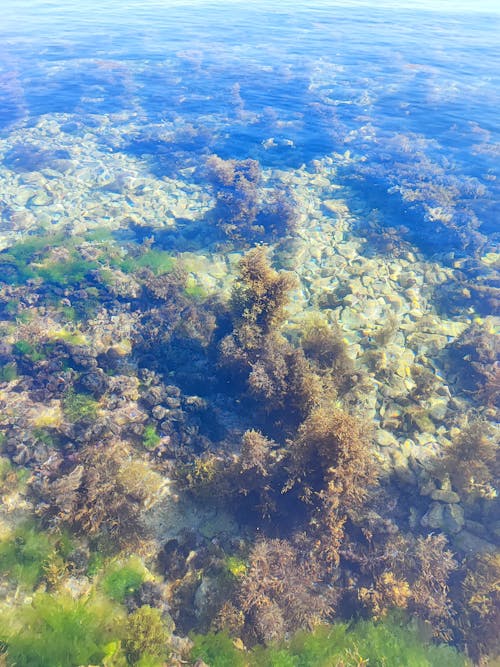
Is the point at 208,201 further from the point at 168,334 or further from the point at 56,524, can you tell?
the point at 56,524

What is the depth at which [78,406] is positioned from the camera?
838 centimetres

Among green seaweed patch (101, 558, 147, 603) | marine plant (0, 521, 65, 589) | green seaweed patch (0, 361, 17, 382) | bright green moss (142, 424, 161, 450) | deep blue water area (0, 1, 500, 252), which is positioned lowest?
green seaweed patch (101, 558, 147, 603)

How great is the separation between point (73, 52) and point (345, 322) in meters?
39.0

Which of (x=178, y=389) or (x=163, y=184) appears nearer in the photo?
(x=178, y=389)

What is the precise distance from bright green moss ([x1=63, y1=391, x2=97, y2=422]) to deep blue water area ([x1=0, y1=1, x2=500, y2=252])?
13495 mm

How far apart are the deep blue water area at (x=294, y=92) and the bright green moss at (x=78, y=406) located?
1349 centimetres

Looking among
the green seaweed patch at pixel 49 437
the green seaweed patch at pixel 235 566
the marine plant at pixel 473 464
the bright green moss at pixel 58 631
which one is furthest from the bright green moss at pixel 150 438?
the marine plant at pixel 473 464

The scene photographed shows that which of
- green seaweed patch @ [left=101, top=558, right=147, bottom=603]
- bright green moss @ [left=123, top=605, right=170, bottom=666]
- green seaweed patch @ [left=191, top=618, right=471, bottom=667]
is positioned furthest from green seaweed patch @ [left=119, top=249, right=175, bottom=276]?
green seaweed patch @ [left=191, top=618, right=471, bottom=667]

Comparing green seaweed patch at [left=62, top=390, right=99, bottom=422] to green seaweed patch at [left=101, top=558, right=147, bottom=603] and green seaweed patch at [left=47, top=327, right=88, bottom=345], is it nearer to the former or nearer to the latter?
green seaweed patch at [left=47, top=327, right=88, bottom=345]

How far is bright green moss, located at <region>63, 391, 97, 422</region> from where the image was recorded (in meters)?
8.20

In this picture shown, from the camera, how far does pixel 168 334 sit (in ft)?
34.1

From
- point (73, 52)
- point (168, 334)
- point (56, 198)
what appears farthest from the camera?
point (73, 52)

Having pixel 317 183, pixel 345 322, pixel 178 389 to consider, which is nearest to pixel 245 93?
pixel 317 183

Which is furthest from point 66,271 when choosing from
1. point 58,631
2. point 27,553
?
point 58,631
